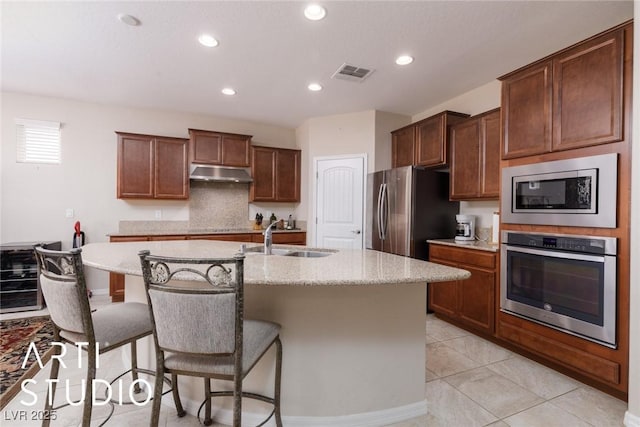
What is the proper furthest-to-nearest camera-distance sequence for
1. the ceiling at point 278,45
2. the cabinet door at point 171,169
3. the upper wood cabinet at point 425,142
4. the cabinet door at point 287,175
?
the cabinet door at point 287,175 < the cabinet door at point 171,169 < the upper wood cabinet at point 425,142 < the ceiling at point 278,45

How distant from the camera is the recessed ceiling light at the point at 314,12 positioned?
2.19 metres

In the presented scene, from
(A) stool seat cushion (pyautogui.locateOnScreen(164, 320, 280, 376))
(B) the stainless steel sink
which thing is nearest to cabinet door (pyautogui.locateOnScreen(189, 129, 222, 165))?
(B) the stainless steel sink

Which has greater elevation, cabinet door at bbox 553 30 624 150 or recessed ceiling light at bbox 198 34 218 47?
recessed ceiling light at bbox 198 34 218 47

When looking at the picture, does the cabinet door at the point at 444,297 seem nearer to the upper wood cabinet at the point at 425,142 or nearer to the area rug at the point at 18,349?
the upper wood cabinet at the point at 425,142

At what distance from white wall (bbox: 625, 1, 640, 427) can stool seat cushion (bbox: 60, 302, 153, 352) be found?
2.71 meters

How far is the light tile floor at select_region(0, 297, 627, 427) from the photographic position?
181 centimetres

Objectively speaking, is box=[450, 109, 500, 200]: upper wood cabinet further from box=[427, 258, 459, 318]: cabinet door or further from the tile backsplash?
the tile backsplash

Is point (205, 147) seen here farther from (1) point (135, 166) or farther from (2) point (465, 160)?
(2) point (465, 160)

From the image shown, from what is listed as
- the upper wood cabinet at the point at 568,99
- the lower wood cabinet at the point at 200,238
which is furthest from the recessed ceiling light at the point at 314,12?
the lower wood cabinet at the point at 200,238

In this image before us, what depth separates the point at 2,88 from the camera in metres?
3.81

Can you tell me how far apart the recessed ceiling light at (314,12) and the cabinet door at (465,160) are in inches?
78.1

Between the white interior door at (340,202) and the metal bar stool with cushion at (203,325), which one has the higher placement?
the white interior door at (340,202)

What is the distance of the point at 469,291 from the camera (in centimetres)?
307

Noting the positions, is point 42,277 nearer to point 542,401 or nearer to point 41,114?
point 542,401
